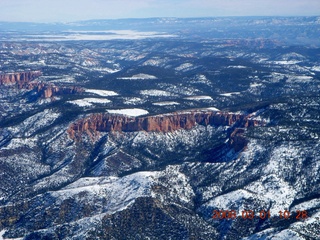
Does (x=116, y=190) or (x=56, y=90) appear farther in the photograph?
(x=56, y=90)

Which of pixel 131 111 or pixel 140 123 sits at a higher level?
pixel 131 111

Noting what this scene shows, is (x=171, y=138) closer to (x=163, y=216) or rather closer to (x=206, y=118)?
(x=206, y=118)

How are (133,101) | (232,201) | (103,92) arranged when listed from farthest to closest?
(103,92)
(133,101)
(232,201)

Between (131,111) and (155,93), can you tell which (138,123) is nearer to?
(131,111)

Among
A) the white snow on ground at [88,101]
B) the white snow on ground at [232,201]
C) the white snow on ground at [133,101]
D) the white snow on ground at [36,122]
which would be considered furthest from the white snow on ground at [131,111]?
the white snow on ground at [232,201]

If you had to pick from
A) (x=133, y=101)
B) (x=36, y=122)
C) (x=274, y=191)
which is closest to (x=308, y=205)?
(x=274, y=191)

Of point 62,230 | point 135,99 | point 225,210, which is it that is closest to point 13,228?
point 62,230
